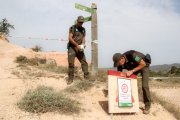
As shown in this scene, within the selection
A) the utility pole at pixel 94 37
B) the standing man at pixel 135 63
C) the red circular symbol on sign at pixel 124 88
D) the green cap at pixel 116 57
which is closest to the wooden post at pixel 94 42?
the utility pole at pixel 94 37

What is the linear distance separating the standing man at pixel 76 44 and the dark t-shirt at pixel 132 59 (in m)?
1.37

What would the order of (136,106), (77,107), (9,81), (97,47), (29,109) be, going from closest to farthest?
1. (29,109)
2. (77,107)
3. (136,106)
4. (9,81)
5. (97,47)

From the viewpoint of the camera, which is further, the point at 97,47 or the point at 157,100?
the point at 97,47

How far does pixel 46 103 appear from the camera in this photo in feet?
24.0

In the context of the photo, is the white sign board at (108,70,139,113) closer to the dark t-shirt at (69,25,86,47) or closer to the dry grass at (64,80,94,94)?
the dry grass at (64,80,94,94)

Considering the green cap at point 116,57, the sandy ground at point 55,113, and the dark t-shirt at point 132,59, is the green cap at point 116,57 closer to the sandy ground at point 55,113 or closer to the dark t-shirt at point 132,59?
the dark t-shirt at point 132,59

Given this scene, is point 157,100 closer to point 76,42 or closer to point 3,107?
point 76,42

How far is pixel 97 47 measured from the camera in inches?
397

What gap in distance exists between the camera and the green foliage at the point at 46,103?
7.23 meters

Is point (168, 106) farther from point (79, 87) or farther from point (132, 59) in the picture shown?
point (79, 87)

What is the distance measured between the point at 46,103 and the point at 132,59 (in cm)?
214

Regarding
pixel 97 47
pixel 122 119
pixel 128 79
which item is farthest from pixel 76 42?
pixel 122 119

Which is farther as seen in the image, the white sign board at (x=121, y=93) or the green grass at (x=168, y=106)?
the green grass at (x=168, y=106)

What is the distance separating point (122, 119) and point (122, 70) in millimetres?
1177
